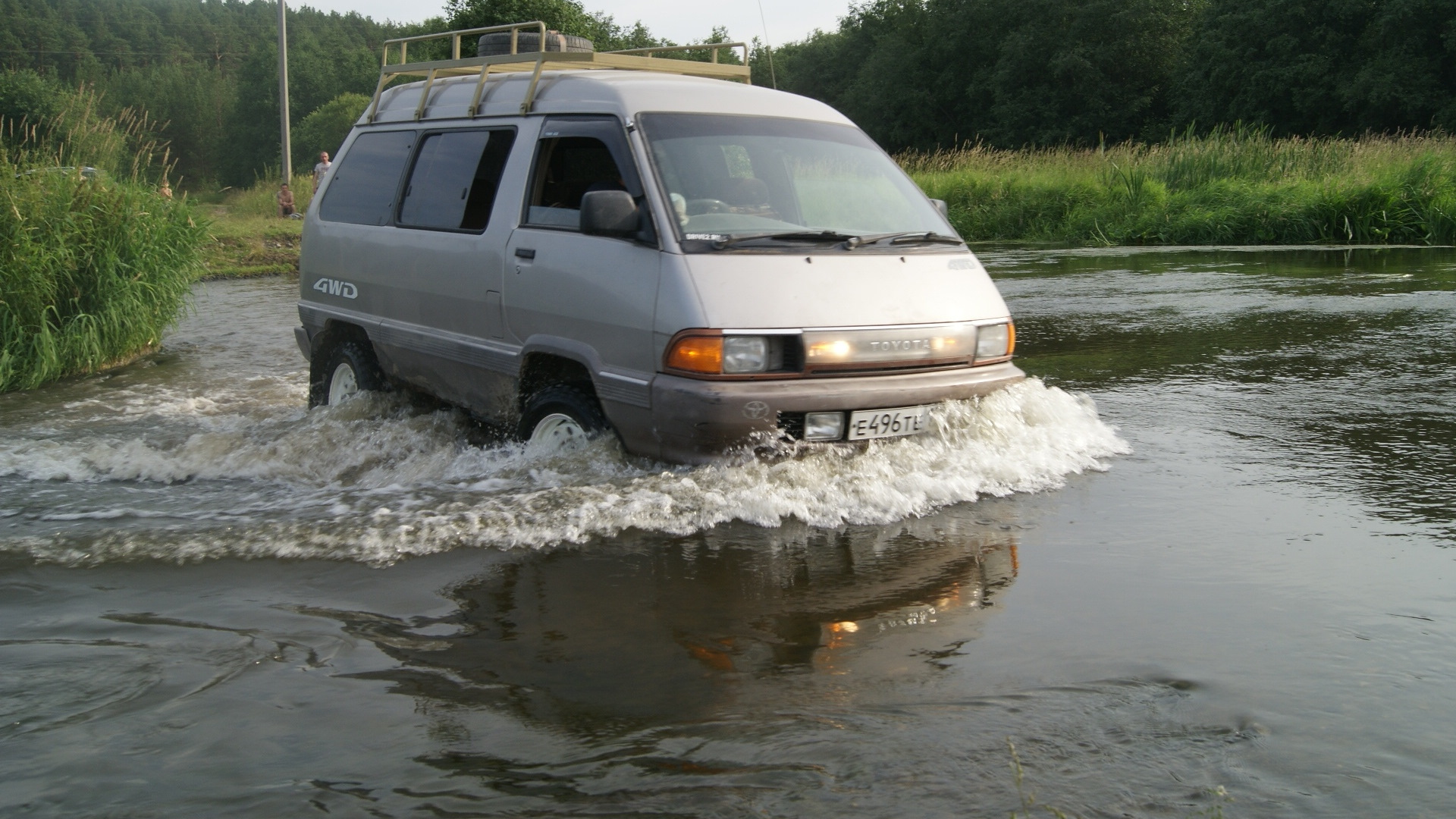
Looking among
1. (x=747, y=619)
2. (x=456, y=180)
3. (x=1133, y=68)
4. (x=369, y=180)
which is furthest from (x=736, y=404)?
(x=1133, y=68)

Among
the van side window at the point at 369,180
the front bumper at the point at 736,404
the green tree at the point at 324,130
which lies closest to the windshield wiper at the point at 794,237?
the front bumper at the point at 736,404

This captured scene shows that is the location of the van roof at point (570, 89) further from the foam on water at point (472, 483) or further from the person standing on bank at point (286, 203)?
the person standing on bank at point (286, 203)

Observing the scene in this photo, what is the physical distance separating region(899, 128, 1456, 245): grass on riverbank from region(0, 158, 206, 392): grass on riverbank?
17.1 m

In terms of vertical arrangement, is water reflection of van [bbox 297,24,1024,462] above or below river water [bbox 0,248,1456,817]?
above

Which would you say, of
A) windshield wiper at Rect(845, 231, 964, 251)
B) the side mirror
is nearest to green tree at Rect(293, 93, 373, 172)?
windshield wiper at Rect(845, 231, 964, 251)

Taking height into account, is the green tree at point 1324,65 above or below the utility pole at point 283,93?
above

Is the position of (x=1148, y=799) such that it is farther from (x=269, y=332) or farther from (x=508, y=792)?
(x=269, y=332)

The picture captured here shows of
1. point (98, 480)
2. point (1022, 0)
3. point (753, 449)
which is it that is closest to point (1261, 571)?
point (753, 449)

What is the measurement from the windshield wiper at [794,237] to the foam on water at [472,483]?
0.90 metres

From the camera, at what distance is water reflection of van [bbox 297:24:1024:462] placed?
5.11m

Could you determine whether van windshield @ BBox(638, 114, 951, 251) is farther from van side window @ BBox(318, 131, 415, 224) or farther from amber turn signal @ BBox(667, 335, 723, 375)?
van side window @ BBox(318, 131, 415, 224)

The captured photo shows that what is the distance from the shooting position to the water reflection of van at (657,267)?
201 inches

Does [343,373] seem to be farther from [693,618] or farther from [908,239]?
[693,618]

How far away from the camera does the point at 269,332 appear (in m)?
13.1
